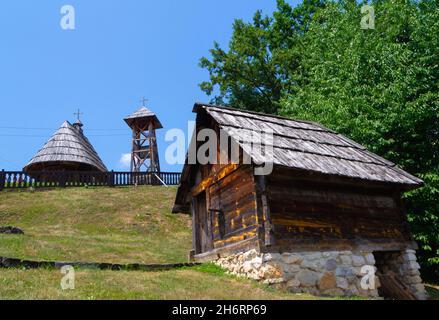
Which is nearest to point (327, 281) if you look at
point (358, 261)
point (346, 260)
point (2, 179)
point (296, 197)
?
point (346, 260)

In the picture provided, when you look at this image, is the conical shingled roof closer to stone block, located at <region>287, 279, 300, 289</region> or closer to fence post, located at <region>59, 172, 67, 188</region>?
fence post, located at <region>59, 172, 67, 188</region>

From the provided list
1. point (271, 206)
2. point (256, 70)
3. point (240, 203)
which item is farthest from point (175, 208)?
point (256, 70)

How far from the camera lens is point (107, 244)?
54.6 ft

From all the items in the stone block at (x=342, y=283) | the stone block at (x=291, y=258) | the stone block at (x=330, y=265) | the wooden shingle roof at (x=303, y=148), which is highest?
the wooden shingle roof at (x=303, y=148)

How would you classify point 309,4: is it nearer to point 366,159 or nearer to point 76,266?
point 366,159

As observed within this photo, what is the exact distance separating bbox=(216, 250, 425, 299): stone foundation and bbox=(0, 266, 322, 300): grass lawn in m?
0.40

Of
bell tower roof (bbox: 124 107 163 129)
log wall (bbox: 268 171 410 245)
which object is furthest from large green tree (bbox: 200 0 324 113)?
log wall (bbox: 268 171 410 245)

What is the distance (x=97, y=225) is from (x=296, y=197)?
13212mm

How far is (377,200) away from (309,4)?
27.1m

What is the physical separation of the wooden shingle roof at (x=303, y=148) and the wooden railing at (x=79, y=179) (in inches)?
766

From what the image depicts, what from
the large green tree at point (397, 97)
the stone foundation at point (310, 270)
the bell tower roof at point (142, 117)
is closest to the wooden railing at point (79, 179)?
the bell tower roof at point (142, 117)

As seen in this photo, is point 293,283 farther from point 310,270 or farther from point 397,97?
point 397,97

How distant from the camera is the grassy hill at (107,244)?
26.7ft

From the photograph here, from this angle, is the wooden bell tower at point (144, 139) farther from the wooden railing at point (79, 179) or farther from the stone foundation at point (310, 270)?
the stone foundation at point (310, 270)
